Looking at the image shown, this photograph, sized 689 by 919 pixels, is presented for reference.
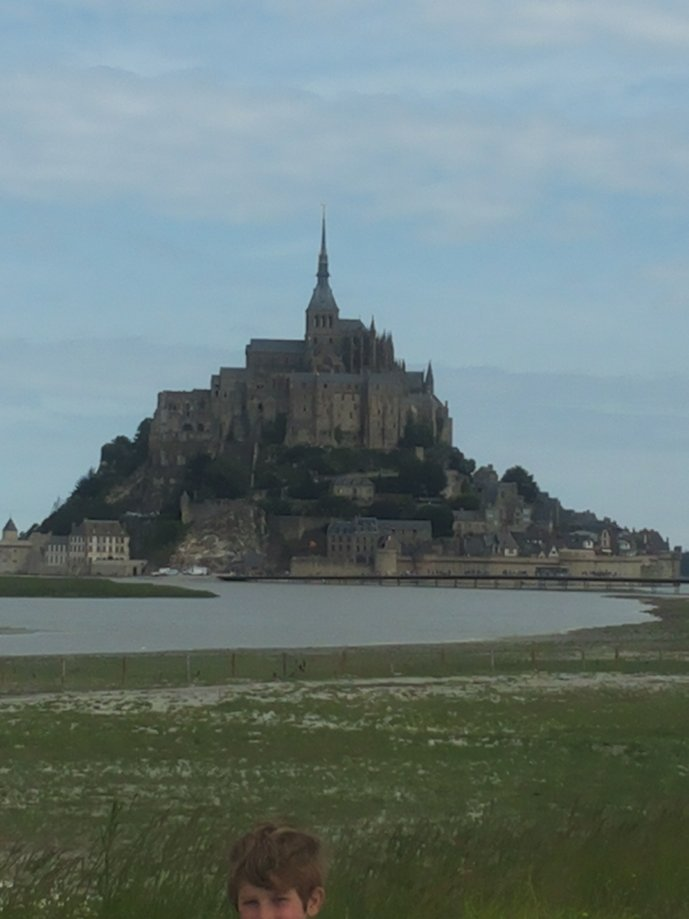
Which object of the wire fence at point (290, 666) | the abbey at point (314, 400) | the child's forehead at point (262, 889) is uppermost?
the abbey at point (314, 400)

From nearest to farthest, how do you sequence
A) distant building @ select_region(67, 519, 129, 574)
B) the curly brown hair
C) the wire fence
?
the curly brown hair
the wire fence
distant building @ select_region(67, 519, 129, 574)

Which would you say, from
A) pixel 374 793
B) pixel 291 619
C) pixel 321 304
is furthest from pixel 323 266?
pixel 374 793

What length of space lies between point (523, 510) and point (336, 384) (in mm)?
21346

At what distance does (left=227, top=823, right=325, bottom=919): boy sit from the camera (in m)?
4.00

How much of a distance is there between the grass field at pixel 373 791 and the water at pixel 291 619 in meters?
17.0

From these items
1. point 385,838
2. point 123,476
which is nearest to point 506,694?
point 385,838

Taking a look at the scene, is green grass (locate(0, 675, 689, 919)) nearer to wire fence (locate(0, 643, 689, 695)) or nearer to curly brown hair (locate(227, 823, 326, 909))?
wire fence (locate(0, 643, 689, 695))

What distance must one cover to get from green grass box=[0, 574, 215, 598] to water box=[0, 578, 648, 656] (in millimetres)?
3112

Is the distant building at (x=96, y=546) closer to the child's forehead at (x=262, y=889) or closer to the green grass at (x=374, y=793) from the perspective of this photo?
the green grass at (x=374, y=793)

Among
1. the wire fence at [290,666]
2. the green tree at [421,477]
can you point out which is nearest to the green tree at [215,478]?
the green tree at [421,477]

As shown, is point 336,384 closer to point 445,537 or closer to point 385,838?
point 445,537

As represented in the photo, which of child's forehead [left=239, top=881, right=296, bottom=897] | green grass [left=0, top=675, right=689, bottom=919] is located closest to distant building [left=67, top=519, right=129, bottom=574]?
green grass [left=0, top=675, right=689, bottom=919]

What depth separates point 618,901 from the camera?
817 centimetres

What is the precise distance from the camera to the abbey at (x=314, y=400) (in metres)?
131
